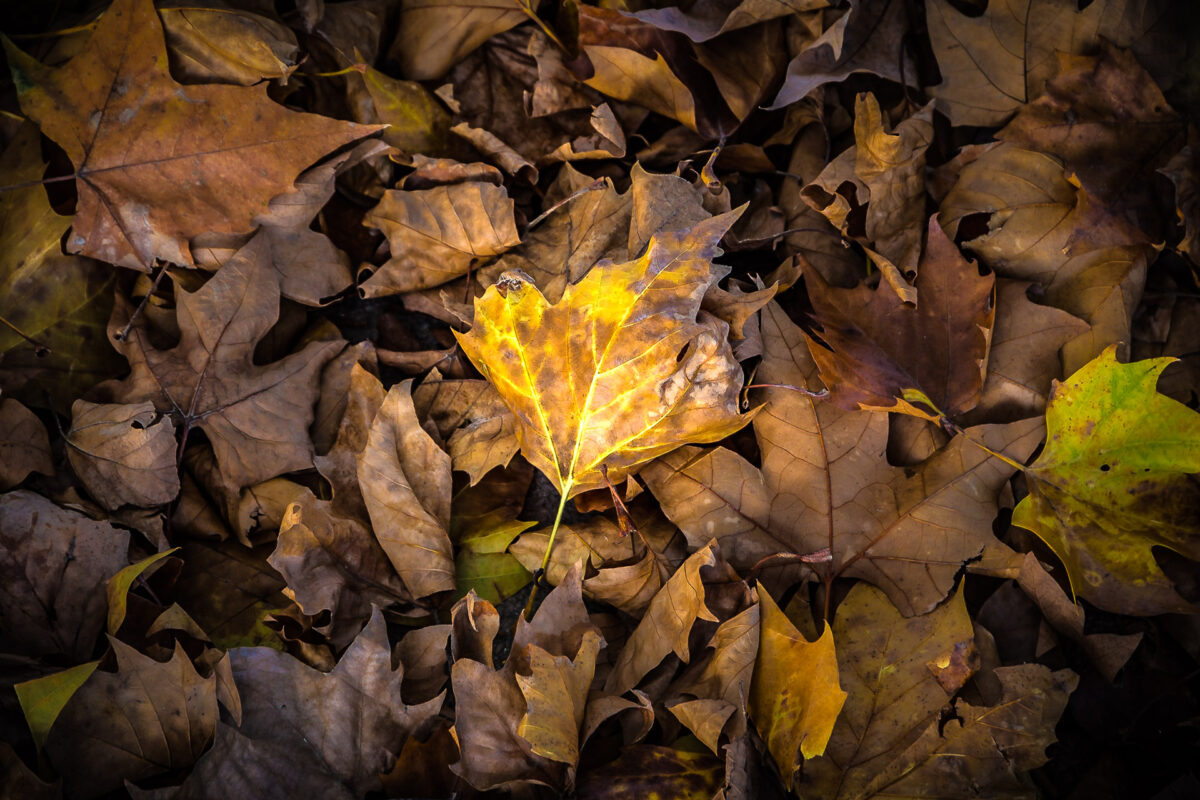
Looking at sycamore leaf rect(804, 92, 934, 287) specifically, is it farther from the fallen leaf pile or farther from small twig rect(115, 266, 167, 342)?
small twig rect(115, 266, 167, 342)

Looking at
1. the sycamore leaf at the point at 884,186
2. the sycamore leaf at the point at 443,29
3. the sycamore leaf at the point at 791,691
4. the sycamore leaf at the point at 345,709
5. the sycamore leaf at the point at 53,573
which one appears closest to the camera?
the sycamore leaf at the point at 791,691

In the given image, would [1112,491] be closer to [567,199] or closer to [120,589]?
[567,199]

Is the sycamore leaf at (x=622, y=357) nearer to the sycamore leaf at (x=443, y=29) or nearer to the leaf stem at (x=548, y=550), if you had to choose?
the leaf stem at (x=548, y=550)

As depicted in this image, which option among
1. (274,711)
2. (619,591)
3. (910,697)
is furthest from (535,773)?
(910,697)

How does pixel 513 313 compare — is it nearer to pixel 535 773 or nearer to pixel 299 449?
pixel 299 449

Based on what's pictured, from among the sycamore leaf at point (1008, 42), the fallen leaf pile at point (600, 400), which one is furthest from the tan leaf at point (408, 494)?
the sycamore leaf at point (1008, 42)
